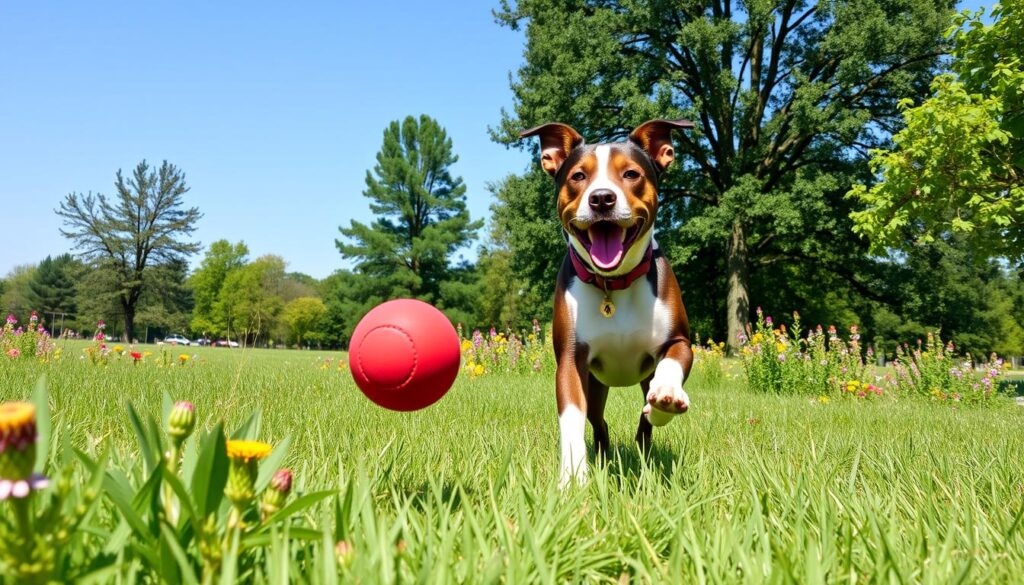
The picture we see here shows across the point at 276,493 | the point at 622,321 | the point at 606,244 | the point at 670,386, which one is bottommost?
the point at 276,493

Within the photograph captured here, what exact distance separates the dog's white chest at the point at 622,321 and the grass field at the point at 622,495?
1.77 ft

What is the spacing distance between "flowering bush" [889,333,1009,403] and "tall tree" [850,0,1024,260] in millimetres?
3563

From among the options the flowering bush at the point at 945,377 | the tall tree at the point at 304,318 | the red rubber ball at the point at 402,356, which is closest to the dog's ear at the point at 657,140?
the red rubber ball at the point at 402,356

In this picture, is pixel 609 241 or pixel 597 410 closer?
pixel 609 241

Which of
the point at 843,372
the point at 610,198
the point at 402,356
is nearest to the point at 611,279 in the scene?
the point at 610,198

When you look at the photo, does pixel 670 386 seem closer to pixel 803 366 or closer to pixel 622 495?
pixel 622 495

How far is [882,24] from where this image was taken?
1756 cm

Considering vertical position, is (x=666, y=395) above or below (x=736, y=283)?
below

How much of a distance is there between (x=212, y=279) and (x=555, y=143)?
6549cm

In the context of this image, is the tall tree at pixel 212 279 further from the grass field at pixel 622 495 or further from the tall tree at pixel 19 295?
the grass field at pixel 622 495

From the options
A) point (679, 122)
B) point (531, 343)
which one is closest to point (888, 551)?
point (679, 122)

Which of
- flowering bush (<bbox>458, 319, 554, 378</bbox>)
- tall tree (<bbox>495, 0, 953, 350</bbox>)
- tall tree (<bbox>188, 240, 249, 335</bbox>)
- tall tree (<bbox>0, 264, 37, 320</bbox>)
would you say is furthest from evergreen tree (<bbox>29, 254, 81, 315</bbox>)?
flowering bush (<bbox>458, 319, 554, 378</bbox>)

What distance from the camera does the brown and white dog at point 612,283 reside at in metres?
2.58

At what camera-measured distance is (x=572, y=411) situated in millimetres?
2615
